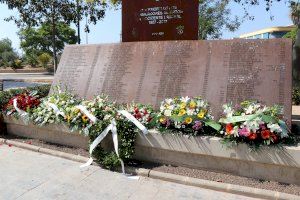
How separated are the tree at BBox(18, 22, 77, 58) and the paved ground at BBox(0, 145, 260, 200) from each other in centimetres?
5427

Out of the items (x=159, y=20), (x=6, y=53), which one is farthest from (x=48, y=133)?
(x=6, y=53)

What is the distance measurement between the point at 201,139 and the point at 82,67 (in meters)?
3.81

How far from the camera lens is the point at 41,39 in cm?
5866

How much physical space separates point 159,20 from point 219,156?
424 cm

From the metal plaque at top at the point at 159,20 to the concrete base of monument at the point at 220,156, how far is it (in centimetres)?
337

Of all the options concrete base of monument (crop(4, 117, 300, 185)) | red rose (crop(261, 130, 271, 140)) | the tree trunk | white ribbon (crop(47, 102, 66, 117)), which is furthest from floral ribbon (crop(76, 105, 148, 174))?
the tree trunk

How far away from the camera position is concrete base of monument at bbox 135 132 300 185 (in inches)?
198

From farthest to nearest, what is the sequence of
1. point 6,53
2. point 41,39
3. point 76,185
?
point 6,53
point 41,39
point 76,185

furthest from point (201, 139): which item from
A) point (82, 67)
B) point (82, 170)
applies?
point (82, 67)

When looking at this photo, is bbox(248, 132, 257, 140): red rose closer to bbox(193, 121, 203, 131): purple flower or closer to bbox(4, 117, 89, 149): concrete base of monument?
bbox(193, 121, 203, 131): purple flower

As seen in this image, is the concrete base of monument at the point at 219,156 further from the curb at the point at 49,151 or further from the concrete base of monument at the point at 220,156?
the curb at the point at 49,151

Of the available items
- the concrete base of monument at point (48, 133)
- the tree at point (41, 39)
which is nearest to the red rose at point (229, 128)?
the concrete base of monument at point (48, 133)

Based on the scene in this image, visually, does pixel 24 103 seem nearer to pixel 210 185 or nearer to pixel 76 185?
pixel 76 185

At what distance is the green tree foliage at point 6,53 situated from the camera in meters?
68.3
